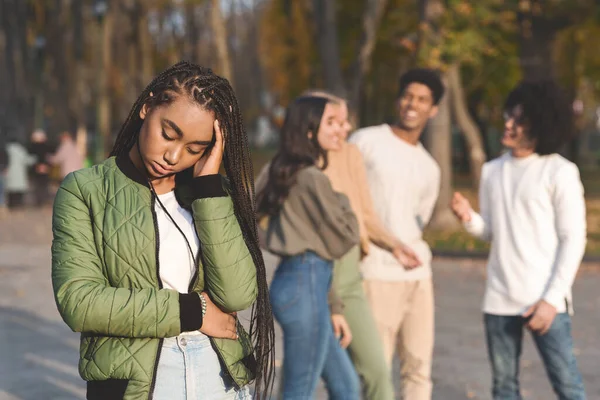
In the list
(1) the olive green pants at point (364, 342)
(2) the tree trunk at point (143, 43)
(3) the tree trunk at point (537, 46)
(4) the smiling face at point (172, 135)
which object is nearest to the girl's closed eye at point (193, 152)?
(4) the smiling face at point (172, 135)

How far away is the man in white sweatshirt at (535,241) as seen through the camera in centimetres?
466

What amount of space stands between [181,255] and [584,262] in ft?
42.9

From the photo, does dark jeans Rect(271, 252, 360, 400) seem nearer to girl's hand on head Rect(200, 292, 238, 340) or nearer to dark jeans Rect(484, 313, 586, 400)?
dark jeans Rect(484, 313, 586, 400)

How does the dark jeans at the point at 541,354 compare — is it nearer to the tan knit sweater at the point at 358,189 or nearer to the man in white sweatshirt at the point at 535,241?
the man in white sweatshirt at the point at 535,241

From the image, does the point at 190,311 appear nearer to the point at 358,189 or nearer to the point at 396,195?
the point at 358,189

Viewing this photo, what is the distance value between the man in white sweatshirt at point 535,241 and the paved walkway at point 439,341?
41.3 inches

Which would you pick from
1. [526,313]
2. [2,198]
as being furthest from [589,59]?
[526,313]

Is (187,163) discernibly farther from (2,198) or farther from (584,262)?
(2,198)

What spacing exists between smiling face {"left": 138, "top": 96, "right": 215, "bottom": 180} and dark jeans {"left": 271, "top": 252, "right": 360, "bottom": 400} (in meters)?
2.02

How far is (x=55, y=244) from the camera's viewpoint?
107 inches

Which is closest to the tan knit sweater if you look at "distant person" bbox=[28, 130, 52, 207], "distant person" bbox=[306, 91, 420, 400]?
"distant person" bbox=[306, 91, 420, 400]

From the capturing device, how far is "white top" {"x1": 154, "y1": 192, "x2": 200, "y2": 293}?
276 centimetres

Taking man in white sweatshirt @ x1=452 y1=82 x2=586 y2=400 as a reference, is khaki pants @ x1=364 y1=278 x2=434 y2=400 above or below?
below

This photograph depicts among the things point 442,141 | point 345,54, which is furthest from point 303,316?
point 345,54
